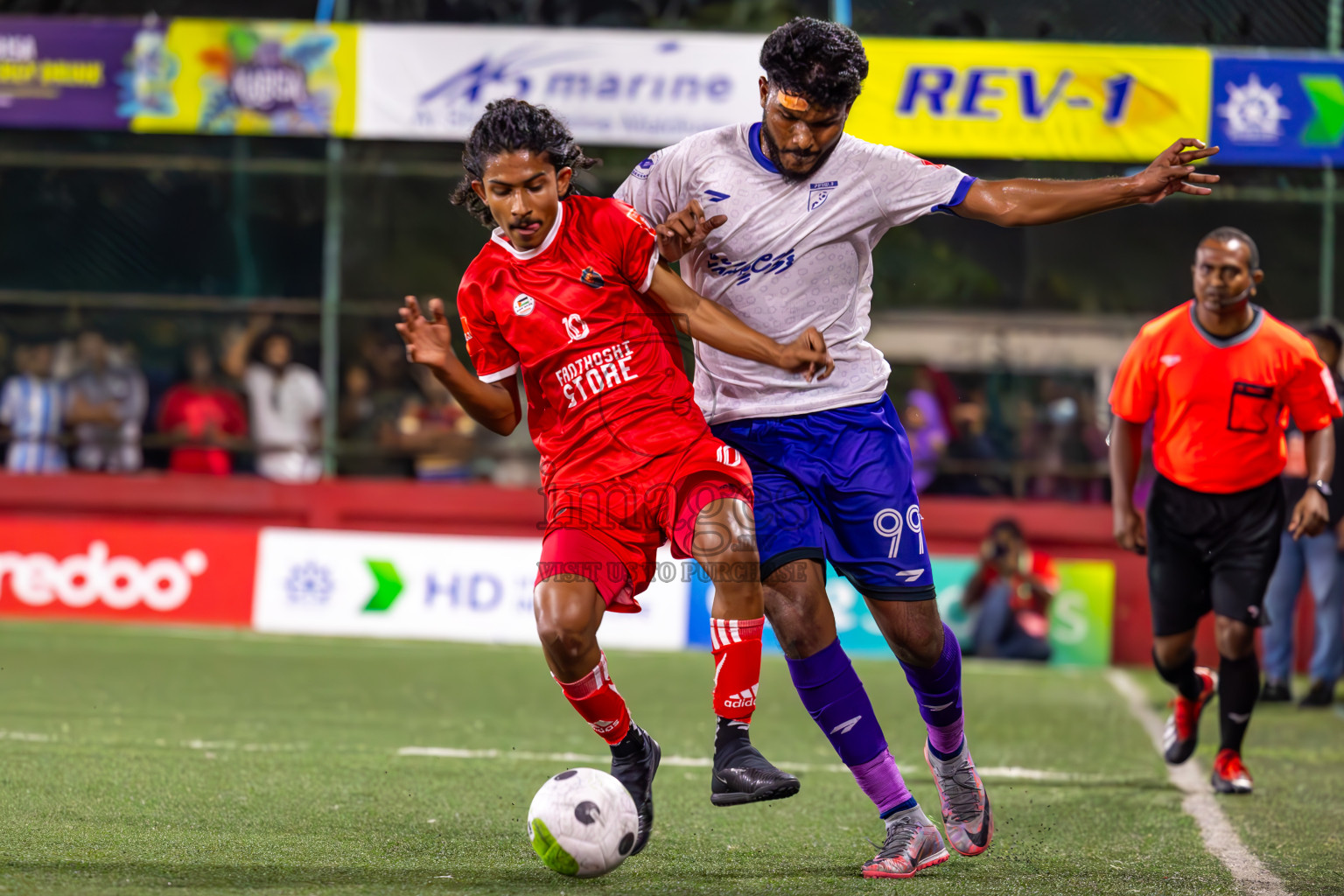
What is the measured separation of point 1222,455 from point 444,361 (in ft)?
11.6

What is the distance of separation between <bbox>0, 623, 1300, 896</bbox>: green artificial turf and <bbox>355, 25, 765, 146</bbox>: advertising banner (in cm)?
448

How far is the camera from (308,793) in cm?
519

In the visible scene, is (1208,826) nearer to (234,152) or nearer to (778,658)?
(778,658)

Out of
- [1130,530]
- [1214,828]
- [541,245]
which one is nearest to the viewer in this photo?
[541,245]

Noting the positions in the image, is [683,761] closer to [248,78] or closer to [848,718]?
[848,718]

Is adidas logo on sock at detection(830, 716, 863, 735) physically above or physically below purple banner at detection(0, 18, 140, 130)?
below

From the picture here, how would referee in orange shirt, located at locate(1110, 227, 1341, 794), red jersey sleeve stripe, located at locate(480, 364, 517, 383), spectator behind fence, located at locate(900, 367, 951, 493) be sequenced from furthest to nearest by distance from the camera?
1. spectator behind fence, located at locate(900, 367, 951, 493)
2. referee in orange shirt, located at locate(1110, 227, 1341, 794)
3. red jersey sleeve stripe, located at locate(480, 364, 517, 383)

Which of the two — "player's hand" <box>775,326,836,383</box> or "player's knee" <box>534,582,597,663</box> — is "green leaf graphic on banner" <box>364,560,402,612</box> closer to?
"player's knee" <box>534,582,597,663</box>

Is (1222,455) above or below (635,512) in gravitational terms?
above

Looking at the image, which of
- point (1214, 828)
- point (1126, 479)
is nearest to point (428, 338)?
point (1214, 828)

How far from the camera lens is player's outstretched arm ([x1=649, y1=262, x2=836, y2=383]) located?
4062 millimetres

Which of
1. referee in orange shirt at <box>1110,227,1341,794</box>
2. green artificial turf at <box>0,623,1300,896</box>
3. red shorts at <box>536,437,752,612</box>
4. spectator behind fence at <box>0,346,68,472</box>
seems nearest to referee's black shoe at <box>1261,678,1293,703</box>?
green artificial turf at <box>0,623,1300,896</box>

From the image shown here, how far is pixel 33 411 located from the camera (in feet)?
39.8

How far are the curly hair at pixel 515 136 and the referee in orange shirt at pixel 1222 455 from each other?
2987 mm
